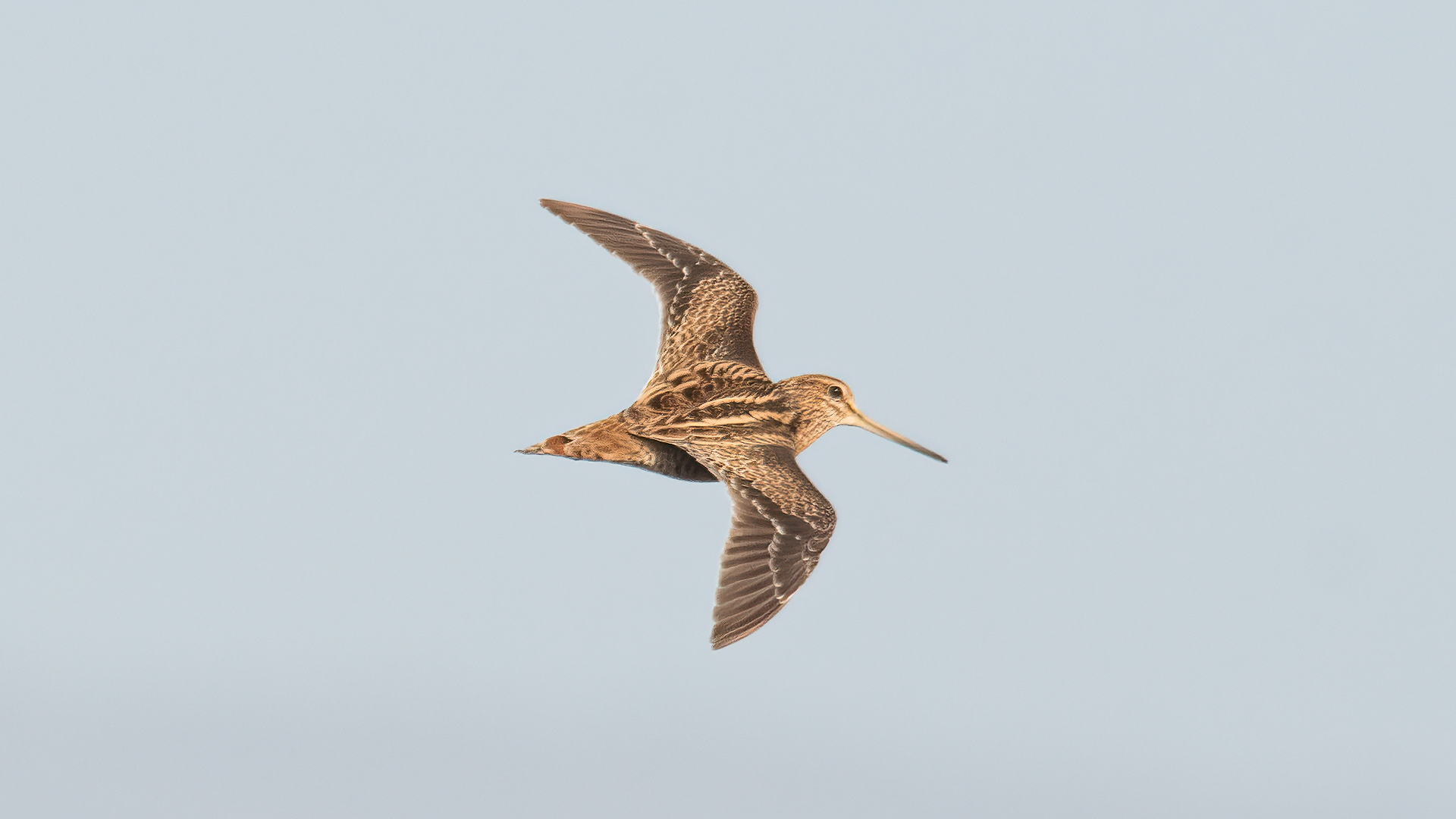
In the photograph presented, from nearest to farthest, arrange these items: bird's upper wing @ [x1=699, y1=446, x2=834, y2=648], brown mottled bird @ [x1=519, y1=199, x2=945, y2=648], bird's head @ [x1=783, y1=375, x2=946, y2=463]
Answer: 1. bird's upper wing @ [x1=699, y1=446, x2=834, y2=648]
2. brown mottled bird @ [x1=519, y1=199, x2=945, y2=648]
3. bird's head @ [x1=783, y1=375, x2=946, y2=463]

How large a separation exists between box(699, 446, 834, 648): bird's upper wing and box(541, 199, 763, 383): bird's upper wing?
10.9ft

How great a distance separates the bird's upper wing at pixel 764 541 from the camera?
17766 mm

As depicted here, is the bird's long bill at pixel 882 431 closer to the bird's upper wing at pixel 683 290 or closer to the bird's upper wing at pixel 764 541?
the bird's upper wing at pixel 683 290

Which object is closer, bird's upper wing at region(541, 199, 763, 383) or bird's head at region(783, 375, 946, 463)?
bird's head at region(783, 375, 946, 463)

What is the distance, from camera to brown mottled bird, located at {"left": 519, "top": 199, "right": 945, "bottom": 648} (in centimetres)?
1836

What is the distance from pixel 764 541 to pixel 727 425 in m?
2.95

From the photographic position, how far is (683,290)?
938 inches

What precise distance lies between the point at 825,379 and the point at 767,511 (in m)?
4.04

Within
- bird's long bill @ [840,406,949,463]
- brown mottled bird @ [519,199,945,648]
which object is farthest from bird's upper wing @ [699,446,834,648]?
bird's long bill @ [840,406,949,463]

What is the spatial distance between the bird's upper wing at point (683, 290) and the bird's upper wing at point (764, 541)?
10.9 ft

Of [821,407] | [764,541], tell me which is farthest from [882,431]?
[764,541]

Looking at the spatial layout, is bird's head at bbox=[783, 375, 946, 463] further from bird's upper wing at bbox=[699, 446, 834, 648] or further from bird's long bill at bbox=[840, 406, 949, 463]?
bird's upper wing at bbox=[699, 446, 834, 648]

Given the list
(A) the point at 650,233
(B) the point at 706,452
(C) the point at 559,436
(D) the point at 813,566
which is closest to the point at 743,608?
(D) the point at 813,566

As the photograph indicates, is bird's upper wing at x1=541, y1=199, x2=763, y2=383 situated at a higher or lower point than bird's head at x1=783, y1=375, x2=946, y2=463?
higher
